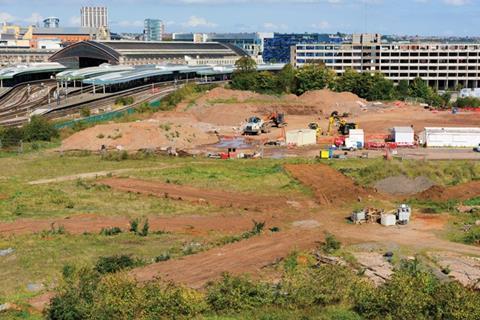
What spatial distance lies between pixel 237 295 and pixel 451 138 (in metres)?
39.1

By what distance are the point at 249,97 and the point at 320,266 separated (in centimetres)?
5982

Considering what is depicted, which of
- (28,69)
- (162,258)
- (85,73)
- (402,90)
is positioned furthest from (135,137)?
(402,90)

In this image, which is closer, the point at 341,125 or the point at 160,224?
the point at 160,224

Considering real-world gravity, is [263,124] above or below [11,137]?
above

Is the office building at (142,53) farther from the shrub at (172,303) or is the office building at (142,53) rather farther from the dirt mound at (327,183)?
the shrub at (172,303)

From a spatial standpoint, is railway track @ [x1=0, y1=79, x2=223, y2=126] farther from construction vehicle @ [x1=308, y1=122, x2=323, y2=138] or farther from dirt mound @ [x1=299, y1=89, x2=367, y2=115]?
construction vehicle @ [x1=308, y1=122, x2=323, y2=138]

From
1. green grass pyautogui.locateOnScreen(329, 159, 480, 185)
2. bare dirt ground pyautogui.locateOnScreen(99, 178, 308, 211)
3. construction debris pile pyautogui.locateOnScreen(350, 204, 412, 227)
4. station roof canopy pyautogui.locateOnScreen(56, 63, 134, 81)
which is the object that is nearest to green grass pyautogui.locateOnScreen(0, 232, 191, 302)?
bare dirt ground pyautogui.locateOnScreen(99, 178, 308, 211)

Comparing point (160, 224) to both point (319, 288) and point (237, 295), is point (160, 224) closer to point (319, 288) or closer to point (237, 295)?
point (237, 295)

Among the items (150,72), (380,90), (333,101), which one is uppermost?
(150,72)

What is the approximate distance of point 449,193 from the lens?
128ft

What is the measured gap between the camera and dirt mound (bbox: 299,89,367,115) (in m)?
79.9

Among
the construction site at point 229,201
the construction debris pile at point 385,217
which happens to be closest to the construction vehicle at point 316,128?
the construction site at point 229,201

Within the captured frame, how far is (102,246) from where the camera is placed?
28438 millimetres

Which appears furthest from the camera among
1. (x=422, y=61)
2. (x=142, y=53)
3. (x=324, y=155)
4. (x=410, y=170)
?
(x=142, y=53)
